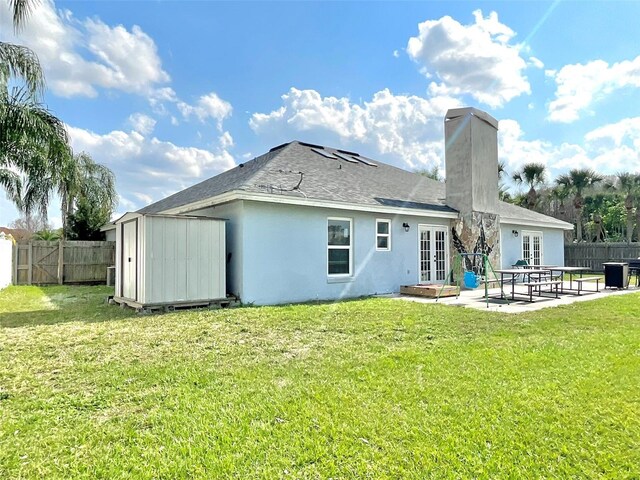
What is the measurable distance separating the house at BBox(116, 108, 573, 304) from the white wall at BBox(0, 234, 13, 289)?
20.7 feet

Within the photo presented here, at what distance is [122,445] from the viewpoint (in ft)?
9.32

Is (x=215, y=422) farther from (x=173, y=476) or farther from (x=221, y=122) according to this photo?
(x=221, y=122)

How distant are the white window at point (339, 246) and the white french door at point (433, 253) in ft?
10.2

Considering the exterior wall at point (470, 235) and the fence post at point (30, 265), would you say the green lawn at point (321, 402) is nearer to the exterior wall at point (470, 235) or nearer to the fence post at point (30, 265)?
the exterior wall at point (470, 235)

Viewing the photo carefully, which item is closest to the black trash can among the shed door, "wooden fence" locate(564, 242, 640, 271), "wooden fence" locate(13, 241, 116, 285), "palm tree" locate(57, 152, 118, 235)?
"wooden fence" locate(564, 242, 640, 271)

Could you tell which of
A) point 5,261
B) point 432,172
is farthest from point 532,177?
point 5,261

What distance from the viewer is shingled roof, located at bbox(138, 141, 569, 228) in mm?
10484

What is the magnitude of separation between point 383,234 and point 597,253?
59.3ft

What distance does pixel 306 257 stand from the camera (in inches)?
412

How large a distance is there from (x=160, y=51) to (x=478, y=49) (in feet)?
36.8

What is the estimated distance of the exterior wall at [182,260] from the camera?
8312 mm

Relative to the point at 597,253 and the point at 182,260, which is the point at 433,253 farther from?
the point at 597,253

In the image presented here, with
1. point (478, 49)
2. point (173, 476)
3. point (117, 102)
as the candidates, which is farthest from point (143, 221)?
point (478, 49)

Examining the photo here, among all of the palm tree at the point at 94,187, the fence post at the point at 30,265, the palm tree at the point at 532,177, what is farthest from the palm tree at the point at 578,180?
the fence post at the point at 30,265
